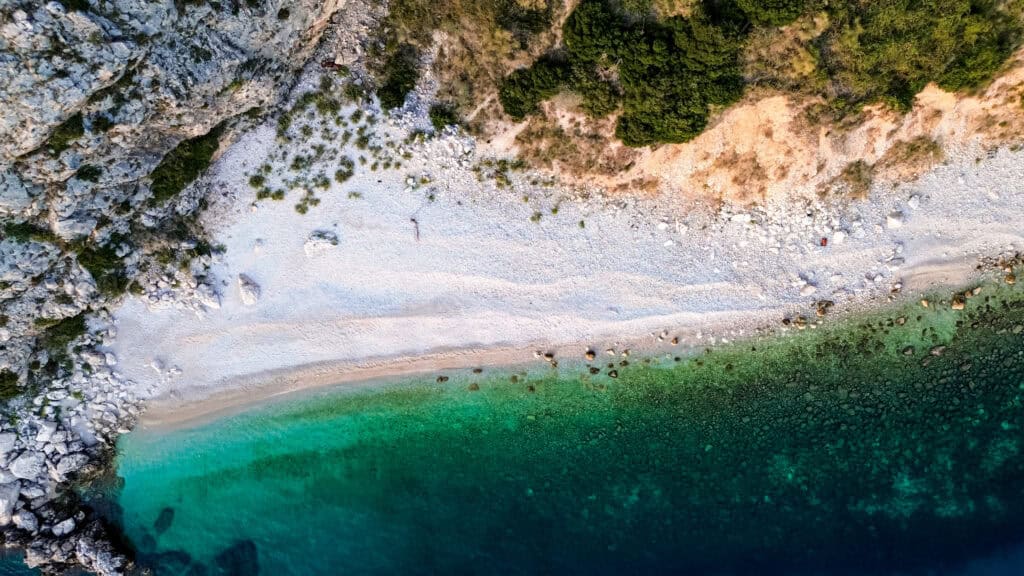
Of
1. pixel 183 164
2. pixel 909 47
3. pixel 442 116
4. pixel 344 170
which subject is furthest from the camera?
pixel 344 170

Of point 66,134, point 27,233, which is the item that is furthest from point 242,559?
point 66,134

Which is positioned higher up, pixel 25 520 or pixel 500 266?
pixel 500 266

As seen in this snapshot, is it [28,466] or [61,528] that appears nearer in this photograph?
[28,466]

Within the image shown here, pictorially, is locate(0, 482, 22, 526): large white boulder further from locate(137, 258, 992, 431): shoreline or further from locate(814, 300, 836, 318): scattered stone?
locate(814, 300, 836, 318): scattered stone

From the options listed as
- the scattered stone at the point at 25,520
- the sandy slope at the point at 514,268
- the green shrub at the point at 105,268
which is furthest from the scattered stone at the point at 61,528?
the green shrub at the point at 105,268

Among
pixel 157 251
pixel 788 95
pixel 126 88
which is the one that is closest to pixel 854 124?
pixel 788 95

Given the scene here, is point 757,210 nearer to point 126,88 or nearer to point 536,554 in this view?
point 536,554

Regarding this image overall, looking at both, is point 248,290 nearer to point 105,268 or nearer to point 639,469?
point 105,268
